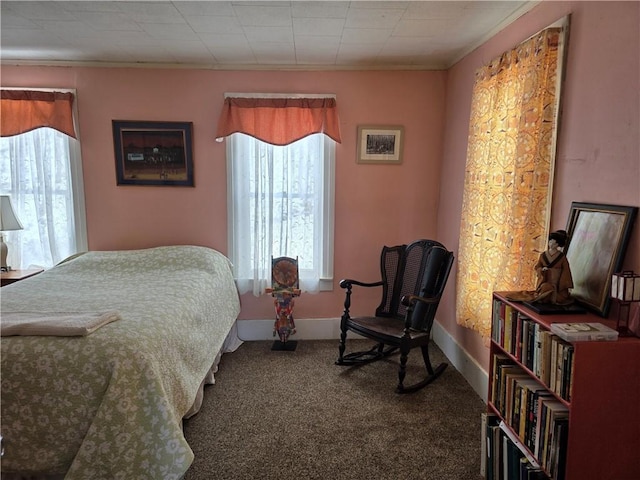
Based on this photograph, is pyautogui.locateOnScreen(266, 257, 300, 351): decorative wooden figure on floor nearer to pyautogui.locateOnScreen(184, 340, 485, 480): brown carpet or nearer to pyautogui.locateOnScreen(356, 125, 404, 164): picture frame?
pyautogui.locateOnScreen(184, 340, 485, 480): brown carpet

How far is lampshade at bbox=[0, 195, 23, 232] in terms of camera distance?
10.4 ft

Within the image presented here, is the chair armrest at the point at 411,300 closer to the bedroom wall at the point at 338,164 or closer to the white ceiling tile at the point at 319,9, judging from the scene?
the bedroom wall at the point at 338,164

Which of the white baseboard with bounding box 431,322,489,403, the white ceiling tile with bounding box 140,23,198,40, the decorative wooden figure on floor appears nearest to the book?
the white baseboard with bounding box 431,322,489,403

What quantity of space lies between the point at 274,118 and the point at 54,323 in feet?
7.37

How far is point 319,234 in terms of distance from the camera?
11.9ft

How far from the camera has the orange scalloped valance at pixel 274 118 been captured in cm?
340

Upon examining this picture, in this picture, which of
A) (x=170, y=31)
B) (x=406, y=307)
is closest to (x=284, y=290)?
(x=406, y=307)

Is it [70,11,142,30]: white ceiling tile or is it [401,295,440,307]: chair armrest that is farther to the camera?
[401,295,440,307]: chair armrest

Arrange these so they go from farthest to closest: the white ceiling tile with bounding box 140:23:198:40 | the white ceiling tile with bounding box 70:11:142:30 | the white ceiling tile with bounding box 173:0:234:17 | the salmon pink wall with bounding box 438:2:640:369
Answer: the white ceiling tile with bounding box 140:23:198:40
the white ceiling tile with bounding box 70:11:142:30
the white ceiling tile with bounding box 173:0:234:17
the salmon pink wall with bounding box 438:2:640:369

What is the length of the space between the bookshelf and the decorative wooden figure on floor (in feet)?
6.46

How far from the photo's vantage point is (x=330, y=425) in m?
2.40

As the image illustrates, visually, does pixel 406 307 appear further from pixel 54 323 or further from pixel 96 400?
pixel 54 323

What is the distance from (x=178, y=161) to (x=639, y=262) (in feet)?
10.6

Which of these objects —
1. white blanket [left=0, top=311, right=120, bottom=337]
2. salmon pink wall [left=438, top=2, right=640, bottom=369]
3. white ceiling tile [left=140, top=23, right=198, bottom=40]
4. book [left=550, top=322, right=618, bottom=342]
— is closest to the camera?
book [left=550, top=322, right=618, bottom=342]
